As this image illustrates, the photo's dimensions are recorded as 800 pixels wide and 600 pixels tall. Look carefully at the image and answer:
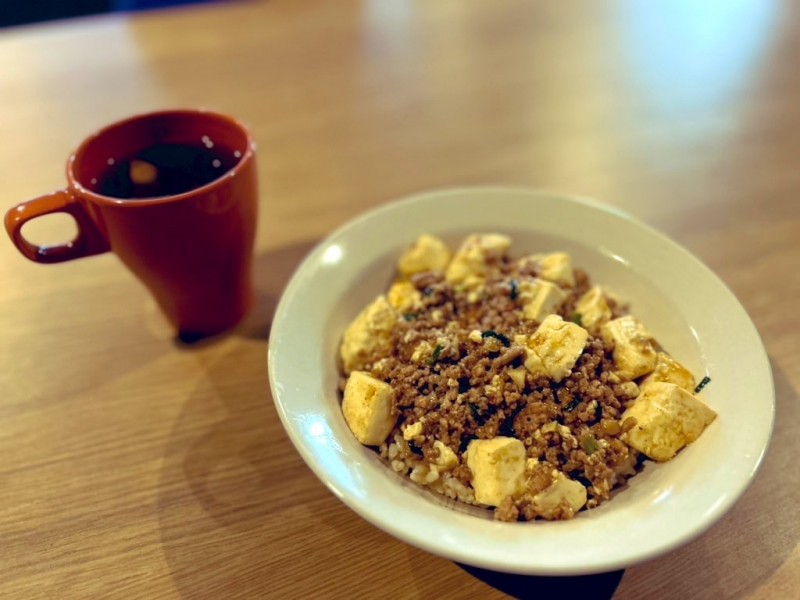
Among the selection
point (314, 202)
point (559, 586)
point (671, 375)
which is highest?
point (671, 375)

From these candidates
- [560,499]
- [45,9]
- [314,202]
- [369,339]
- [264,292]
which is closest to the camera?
[560,499]

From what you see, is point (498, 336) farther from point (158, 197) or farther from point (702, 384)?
point (158, 197)

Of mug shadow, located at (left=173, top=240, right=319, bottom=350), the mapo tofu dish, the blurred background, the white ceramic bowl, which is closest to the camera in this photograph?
the white ceramic bowl

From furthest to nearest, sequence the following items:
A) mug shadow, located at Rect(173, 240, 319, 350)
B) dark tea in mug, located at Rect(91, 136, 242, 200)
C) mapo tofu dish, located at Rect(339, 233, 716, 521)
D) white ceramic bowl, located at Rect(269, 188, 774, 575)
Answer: mug shadow, located at Rect(173, 240, 319, 350), dark tea in mug, located at Rect(91, 136, 242, 200), mapo tofu dish, located at Rect(339, 233, 716, 521), white ceramic bowl, located at Rect(269, 188, 774, 575)

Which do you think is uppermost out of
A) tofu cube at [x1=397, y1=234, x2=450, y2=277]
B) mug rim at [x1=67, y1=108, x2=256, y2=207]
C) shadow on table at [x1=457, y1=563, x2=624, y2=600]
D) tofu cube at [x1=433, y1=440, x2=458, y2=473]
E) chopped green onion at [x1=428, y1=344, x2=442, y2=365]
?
mug rim at [x1=67, y1=108, x2=256, y2=207]

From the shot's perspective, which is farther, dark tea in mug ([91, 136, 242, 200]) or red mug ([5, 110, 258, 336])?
dark tea in mug ([91, 136, 242, 200])

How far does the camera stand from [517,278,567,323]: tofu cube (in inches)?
41.4

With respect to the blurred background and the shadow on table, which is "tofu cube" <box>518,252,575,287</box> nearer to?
the shadow on table

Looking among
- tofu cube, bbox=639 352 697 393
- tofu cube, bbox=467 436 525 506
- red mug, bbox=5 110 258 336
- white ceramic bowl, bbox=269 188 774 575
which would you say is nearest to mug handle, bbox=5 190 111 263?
red mug, bbox=5 110 258 336

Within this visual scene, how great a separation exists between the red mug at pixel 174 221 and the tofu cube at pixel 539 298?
53cm

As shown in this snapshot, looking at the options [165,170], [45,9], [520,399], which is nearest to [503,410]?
[520,399]

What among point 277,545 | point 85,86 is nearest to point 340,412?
point 277,545

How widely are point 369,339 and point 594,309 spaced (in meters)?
0.41

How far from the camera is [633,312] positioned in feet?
3.79
